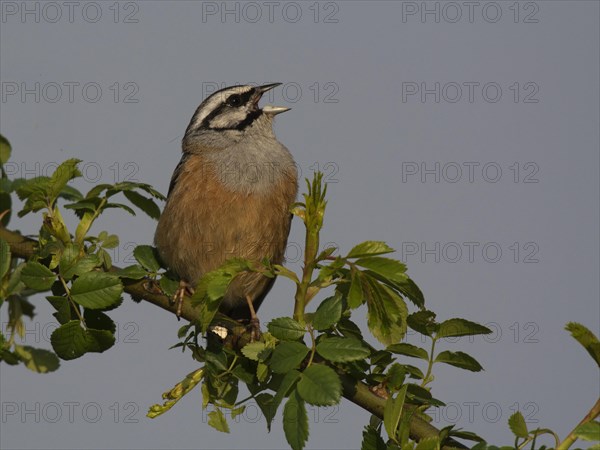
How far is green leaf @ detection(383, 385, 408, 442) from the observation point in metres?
2.74

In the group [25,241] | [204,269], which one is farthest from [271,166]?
[25,241]

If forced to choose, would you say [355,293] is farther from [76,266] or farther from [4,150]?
[4,150]

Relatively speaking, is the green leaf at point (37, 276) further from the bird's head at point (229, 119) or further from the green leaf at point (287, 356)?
the bird's head at point (229, 119)

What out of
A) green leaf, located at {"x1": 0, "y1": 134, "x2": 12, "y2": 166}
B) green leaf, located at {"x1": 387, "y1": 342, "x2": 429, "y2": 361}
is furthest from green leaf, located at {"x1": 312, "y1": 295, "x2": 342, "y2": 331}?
green leaf, located at {"x1": 0, "y1": 134, "x2": 12, "y2": 166}

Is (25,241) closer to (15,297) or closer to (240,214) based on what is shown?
(15,297)

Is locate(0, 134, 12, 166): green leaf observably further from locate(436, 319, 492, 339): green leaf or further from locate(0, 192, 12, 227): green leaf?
locate(436, 319, 492, 339): green leaf

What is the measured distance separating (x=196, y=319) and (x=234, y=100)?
3351mm

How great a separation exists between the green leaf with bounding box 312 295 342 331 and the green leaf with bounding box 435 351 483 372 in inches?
17.1

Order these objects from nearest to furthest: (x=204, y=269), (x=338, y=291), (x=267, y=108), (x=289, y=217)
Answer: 1. (x=338, y=291)
2. (x=204, y=269)
3. (x=289, y=217)
4. (x=267, y=108)

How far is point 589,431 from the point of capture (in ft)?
7.52

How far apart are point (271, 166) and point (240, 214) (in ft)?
1.65

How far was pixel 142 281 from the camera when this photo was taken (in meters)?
3.91

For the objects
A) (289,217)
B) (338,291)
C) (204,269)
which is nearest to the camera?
(338,291)

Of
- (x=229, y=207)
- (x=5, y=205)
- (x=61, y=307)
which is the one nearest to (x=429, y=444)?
(x=61, y=307)
